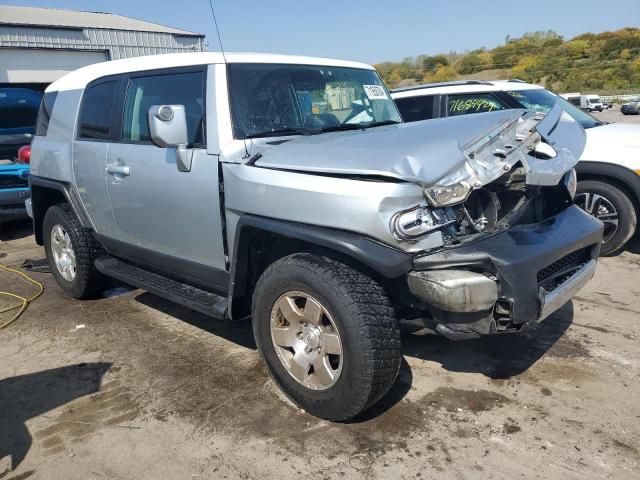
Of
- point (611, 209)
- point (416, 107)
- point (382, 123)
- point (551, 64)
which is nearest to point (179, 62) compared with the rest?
point (382, 123)

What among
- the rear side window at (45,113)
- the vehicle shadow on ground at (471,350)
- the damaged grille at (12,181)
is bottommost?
the vehicle shadow on ground at (471,350)

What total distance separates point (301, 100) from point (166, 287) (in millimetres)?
1653

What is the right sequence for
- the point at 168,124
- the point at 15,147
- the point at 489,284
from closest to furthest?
the point at 489,284 < the point at 168,124 < the point at 15,147

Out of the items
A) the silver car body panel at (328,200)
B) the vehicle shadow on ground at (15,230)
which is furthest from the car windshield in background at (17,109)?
the silver car body panel at (328,200)

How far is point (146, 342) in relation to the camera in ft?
13.6

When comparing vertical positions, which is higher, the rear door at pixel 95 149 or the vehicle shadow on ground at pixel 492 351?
the rear door at pixel 95 149

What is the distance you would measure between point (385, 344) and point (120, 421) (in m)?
1.61

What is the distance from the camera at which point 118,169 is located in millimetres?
4090

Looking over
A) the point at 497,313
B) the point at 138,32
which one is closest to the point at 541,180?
the point at 497,313

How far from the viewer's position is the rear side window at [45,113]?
16.8 feet

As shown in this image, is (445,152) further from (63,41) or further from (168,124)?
(63,41)

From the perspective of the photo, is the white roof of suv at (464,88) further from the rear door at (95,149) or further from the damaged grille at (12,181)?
the damaged grille at (12,181)

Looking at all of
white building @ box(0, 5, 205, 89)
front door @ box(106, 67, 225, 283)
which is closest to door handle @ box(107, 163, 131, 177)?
front door @ box(106, 67, 225, 283)

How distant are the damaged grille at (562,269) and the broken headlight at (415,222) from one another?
2.09 feet
